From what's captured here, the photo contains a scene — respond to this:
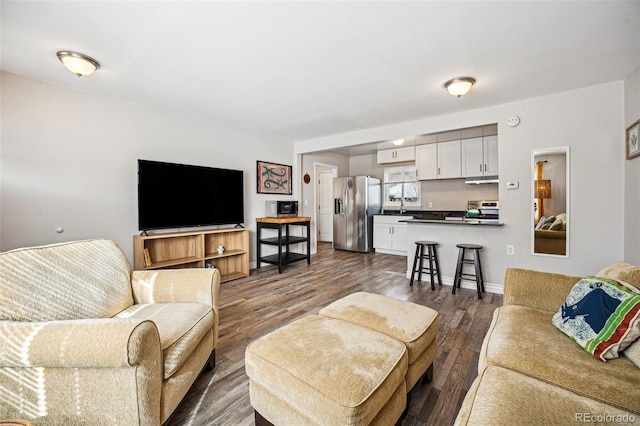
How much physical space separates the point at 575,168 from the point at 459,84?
1643 mm

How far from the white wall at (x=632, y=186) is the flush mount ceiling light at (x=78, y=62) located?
15.6ft

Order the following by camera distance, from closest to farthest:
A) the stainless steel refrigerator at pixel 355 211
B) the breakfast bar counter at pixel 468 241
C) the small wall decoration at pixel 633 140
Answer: the small wall decoration at pixel 633 140, the breakfast bar counter at pixel 468 241, the stainless steel refrigerator at pixel 355 211

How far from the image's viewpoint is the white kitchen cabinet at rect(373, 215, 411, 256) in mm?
5680

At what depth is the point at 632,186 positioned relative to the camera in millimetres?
2500

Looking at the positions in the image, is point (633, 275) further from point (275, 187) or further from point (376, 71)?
point (275, 187)

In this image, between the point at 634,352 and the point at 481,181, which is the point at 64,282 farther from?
the point at 481,181

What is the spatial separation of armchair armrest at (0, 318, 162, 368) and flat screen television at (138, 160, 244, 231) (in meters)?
2.37

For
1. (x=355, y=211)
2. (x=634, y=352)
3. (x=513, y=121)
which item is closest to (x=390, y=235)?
(x=355, y=211)

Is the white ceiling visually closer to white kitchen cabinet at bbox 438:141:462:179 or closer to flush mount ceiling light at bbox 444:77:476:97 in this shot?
flush mount ceiling light at bbox 444:77:476:97

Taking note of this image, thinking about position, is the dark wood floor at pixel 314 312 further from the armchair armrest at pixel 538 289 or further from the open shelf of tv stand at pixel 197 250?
the armchair armrest at pixel 538 289

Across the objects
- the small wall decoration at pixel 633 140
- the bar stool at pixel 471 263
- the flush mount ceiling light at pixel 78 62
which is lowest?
the bar stool at pixel 471 263

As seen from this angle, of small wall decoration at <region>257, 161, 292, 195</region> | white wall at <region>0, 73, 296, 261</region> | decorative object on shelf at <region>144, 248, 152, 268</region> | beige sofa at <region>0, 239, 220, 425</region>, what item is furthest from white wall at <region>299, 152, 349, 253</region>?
beige sofa at <region>0, 239, 220, 425</region>

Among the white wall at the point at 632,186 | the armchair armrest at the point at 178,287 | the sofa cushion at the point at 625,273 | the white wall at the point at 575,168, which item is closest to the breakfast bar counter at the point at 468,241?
the white wall at the point at 575,168

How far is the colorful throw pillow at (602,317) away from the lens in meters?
1.09
